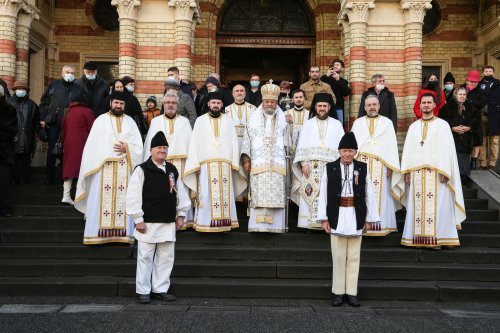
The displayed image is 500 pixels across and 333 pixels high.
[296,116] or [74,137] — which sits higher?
[296,116]

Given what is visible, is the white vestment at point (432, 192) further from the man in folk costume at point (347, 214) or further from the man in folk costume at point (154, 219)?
the man in folk costume at point (154, 219)

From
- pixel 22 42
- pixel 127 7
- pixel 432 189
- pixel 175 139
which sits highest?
pixel 127 7

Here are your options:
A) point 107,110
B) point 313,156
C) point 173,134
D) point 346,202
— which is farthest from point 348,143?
point 107,110

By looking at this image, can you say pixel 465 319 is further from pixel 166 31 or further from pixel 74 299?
pixel 166 31

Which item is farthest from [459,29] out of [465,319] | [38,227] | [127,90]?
[38,227]

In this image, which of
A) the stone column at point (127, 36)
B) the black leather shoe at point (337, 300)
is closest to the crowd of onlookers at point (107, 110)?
the stone column at point (127, 36)

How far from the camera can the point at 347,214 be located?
19.6ft

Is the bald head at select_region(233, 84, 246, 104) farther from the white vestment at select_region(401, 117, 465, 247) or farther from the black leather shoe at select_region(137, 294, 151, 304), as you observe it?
the black leather shoe at select_region(137, 294, 151, 304)

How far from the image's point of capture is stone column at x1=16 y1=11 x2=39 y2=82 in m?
12.2

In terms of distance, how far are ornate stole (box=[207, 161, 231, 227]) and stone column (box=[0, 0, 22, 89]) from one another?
665 centimetres

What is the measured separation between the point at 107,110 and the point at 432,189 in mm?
5551

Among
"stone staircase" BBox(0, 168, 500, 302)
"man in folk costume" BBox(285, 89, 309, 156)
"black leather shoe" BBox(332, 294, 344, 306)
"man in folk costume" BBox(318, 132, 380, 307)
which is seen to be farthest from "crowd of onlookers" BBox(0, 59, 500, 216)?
"black leather shoe" BBox(332, 294, 344, 306)

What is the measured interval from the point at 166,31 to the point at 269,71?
6187 mm

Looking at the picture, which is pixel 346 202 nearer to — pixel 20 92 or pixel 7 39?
pixel 20 92
